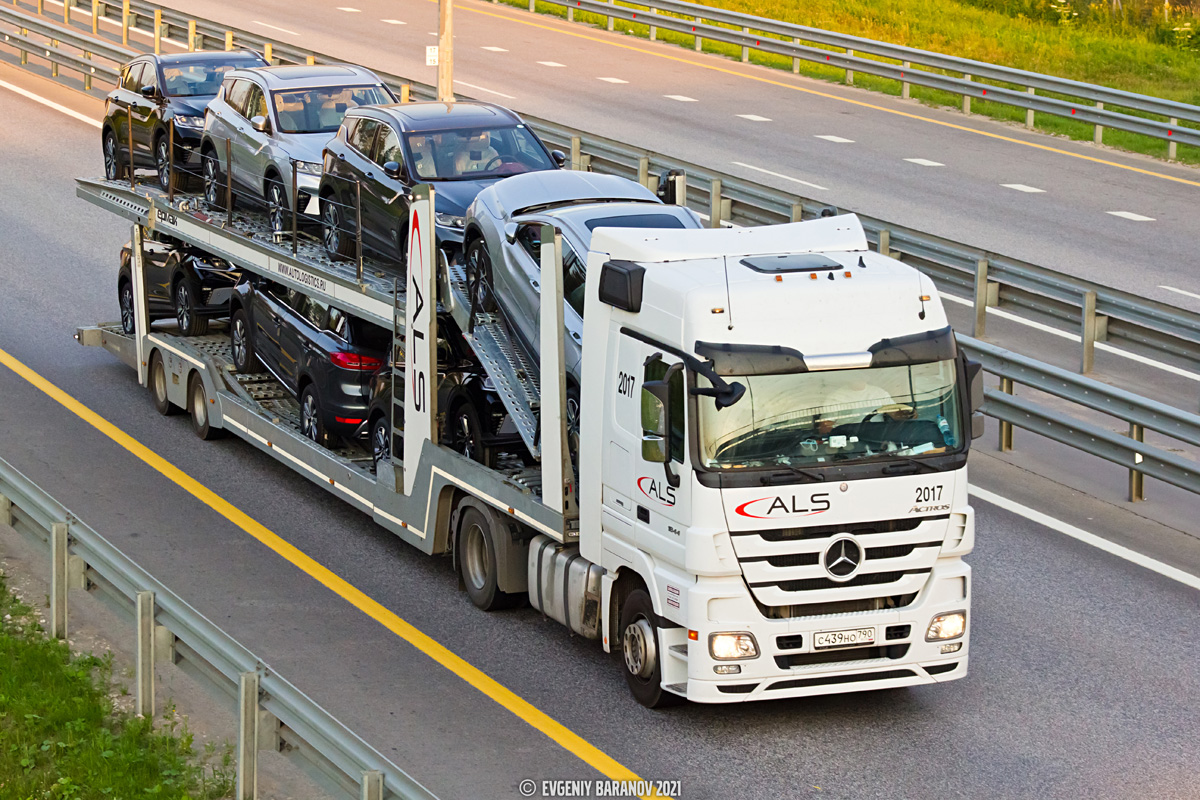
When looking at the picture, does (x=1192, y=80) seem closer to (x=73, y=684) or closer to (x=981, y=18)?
(x=981, y=18)

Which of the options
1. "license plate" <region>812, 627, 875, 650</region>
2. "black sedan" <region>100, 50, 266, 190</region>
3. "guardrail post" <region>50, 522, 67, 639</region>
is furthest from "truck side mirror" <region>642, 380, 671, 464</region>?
"black sedan" <region>100, 50, 266, 190</region>

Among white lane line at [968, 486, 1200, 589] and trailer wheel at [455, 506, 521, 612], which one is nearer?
trailer wheel at [455, 506, 521, 612]

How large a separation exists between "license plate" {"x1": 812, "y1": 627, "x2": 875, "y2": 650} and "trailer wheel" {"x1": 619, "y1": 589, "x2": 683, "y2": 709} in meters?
0.99

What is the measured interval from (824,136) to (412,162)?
50.2 ft

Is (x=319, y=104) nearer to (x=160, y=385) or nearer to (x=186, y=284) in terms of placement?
(x=186, y=284)

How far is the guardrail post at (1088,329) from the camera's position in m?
16.0

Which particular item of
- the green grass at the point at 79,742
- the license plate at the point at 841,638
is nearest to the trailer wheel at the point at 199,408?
the green grass at the point at 79,742

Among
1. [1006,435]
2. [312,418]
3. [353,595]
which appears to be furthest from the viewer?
[1006,435]

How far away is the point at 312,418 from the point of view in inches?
591

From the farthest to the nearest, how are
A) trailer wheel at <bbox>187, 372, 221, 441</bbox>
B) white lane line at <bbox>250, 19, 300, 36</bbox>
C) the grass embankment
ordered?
white lane line at <bbox>250, 19, 300, 36</bbox>, the grass embankment, trailer wheel at <bbox>187, 372, 221, 441</bbox>

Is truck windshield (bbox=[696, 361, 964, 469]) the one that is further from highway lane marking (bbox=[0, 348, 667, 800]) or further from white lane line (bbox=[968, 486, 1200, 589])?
white lane line (bbox=[968, 486, 1200, 589])

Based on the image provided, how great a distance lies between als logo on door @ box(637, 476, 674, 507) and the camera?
9648 millimetres

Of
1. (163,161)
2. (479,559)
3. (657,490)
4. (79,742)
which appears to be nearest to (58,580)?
(79,742)

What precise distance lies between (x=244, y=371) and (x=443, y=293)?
16.0ft
